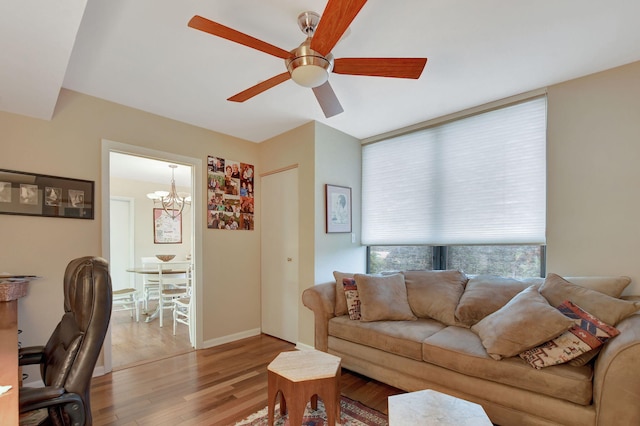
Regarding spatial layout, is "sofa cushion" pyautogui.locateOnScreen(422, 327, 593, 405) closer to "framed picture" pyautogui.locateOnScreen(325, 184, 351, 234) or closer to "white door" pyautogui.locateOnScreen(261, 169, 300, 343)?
"framed picture" pyautogui.locateOnScreen(325, 184, 351, 234)

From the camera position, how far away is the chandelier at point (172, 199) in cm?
539

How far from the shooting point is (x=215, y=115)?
3219mm

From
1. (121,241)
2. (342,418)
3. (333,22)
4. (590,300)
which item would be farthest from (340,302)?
(121,241)

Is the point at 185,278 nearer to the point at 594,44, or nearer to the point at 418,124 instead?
the point at 418,124

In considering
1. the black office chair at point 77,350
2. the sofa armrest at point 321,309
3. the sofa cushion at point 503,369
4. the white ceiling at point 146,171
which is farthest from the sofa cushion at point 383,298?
the white ceiling at point 146,171

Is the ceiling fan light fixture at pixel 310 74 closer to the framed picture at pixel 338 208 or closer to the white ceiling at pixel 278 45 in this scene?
the white ceiling at pixel 278 45

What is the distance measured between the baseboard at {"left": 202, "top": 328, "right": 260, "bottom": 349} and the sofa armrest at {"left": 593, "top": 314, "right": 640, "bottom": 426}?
3330 millimetres

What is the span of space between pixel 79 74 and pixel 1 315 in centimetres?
182

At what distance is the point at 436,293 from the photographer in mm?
2771

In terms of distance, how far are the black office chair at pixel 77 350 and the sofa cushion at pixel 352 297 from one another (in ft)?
6.51

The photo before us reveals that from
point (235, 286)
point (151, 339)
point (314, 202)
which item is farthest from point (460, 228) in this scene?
point (151, 339)

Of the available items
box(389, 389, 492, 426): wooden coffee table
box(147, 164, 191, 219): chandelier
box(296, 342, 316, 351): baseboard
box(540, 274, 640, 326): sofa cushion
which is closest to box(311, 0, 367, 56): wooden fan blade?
box(389, 389, 492, 426): wooden coffee table

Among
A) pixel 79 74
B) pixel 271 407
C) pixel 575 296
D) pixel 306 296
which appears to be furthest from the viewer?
pixel 306 296

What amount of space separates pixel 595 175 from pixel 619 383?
5.49 ft
